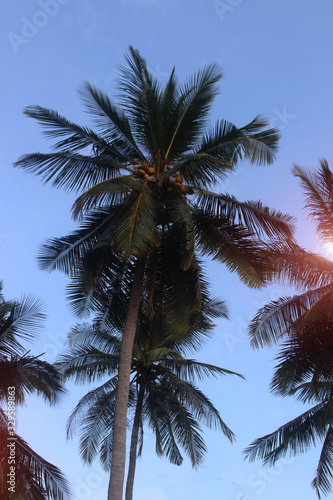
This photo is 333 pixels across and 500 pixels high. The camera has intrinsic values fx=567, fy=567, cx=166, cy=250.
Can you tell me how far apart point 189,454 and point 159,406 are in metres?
1.89

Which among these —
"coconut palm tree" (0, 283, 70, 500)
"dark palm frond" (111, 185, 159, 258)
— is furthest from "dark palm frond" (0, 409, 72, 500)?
"dark palm frond" (111, 185, 159, 258)

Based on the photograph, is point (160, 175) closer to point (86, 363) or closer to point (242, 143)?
point (242, 143)

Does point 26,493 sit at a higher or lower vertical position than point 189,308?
lower

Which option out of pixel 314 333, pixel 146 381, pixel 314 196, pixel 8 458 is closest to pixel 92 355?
pixel 146 381

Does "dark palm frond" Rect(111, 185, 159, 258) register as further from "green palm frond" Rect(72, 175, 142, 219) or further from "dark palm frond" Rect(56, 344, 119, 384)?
"dark palm frond" Rect(56, 344, 119, 384)

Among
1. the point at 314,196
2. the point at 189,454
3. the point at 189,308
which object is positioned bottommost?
the point at 189,454

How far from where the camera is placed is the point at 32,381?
13.9m

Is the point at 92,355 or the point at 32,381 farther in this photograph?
the point at 92,355

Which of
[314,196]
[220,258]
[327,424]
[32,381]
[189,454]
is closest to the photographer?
[220,258]

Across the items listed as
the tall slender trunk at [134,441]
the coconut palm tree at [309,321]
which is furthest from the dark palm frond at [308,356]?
the tall slender trunk at [134,441]

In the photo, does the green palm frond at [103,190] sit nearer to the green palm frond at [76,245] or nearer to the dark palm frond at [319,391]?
the green palm frond at [76,245]

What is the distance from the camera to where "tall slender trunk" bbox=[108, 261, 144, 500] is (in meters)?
9.67

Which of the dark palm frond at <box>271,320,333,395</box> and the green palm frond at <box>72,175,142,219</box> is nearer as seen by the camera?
the green palm frond at <box>72,175,142,219</box>

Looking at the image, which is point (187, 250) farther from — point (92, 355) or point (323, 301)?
point (92, 355)
